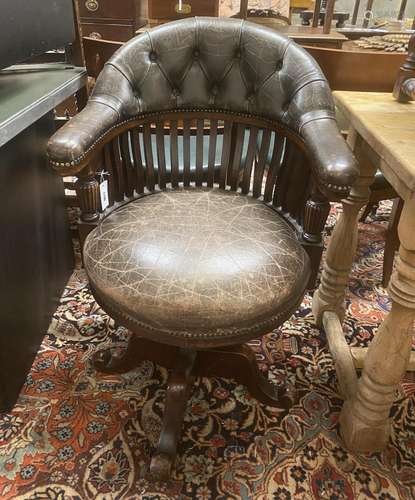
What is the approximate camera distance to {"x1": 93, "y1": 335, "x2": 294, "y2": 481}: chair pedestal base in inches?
45.7

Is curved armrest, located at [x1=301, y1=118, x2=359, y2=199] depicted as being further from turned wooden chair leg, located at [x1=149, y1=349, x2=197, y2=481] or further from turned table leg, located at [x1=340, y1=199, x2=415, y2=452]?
turned wooden chair leg, located at [x1=149, y1=349, x2=197, y2=481]

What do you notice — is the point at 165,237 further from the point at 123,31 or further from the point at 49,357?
the point at 123,31

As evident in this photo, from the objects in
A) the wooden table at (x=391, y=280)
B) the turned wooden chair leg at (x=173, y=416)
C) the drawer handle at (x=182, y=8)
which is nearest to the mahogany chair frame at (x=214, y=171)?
the wooden table at (x=391, y=280)

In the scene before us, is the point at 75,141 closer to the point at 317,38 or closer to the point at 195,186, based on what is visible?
the point at 195,186

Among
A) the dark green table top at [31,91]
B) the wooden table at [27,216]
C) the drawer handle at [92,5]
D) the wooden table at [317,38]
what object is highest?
the drawer handle at [92,5]

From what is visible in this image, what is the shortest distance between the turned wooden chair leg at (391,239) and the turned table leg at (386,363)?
76 centimetres

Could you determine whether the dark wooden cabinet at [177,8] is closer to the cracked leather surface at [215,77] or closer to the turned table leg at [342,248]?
the cracked leather surface at [215,77]

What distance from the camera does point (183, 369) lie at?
3.95ft

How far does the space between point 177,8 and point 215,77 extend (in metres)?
1.62

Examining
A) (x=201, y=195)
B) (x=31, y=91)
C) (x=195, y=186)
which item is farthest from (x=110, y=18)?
(x=201, y=195)

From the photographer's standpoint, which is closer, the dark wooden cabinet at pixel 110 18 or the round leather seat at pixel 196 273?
the round leather seat at pixel 196 273

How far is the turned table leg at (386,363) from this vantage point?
38.2 inches

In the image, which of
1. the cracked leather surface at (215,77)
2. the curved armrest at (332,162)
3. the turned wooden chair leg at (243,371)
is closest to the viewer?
the curved armrest at (332,162)

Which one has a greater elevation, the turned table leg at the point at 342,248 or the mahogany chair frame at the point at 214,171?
the mahogany chair frame at the point at 214,171
